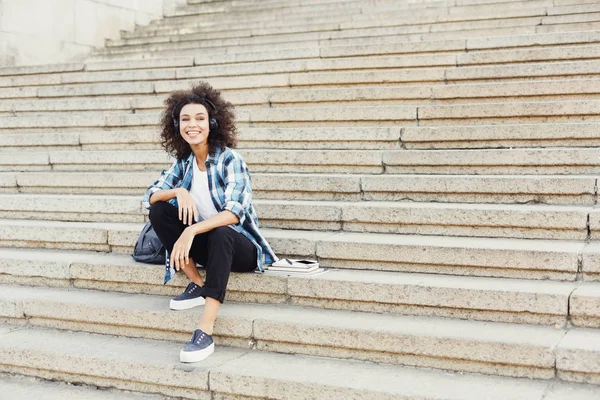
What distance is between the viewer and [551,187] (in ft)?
14.2

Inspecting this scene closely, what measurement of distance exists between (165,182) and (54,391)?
130 cm

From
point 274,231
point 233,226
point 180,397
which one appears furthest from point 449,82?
point 180,397

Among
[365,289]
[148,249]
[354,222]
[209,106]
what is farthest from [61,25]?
[365,289]

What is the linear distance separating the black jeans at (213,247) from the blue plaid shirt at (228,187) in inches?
4.4

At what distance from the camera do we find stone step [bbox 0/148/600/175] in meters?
4.59

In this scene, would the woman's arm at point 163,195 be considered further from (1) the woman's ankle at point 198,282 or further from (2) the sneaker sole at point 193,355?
(2) the sneaker sole at point 193,355

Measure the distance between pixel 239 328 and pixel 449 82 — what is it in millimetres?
3302

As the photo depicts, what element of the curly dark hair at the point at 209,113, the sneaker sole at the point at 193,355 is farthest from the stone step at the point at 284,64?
the sneaker sole at the point at 193,355

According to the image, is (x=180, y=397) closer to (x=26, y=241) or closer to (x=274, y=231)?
(x=274, y=231)

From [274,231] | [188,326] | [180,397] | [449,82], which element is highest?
[449,82]

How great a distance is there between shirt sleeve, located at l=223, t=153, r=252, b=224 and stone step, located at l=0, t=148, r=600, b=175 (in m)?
1.33

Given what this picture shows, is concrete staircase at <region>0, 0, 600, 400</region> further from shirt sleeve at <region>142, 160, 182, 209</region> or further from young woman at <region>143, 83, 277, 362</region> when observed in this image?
shirt sleeve at <region>142, 160, 182, 209</region>

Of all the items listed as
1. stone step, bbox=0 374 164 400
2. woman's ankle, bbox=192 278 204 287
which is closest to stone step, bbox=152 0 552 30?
woman's ankle, bbox=192 278 204 287

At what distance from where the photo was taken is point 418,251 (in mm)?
4016
